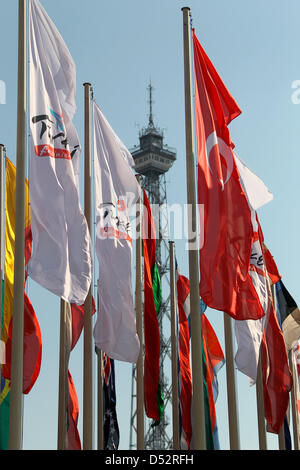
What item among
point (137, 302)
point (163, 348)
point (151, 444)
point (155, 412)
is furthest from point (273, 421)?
point (151, 444)

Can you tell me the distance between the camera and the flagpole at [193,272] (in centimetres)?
1933

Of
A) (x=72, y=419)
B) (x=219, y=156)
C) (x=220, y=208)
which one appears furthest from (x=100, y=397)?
(x=219, y=156)

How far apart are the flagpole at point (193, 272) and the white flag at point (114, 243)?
9.45 feet

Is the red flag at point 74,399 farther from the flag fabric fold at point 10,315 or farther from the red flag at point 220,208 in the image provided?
Result: the red flag at point 220,208

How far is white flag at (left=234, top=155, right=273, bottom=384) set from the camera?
23625 millimetres

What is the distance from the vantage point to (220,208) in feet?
67.1

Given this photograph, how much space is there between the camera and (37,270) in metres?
17.9

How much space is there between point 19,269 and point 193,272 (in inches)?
169

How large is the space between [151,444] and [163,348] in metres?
12.7

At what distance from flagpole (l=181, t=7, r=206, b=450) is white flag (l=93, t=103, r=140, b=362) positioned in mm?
2880

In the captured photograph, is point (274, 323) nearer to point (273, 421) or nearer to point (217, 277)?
point (273, 421)

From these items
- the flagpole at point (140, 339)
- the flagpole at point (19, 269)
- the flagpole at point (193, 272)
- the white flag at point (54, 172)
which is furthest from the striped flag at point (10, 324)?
the flagpole at point (140, 339)

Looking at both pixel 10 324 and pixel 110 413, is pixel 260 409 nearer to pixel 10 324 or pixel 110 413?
pixel 110 413

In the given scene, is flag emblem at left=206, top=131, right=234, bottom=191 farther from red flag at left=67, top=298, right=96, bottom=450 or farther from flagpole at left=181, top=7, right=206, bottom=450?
red flag at left=67, top=298, right=96, bottom=450
